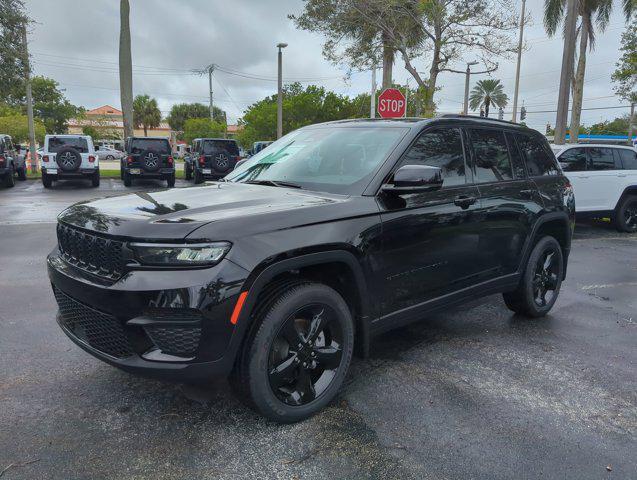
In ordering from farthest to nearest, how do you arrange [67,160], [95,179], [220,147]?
1. [220,147]
2. [95,179]
3. [67,160]

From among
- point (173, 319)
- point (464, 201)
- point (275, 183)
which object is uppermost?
point (275, 183)

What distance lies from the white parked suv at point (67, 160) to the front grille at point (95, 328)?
51.6ft

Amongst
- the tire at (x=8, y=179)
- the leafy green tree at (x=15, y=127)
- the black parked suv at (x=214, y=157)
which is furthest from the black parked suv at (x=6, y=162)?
the leafy green tree at (x=15, y=127)

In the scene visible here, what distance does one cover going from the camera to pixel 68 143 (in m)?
18.1

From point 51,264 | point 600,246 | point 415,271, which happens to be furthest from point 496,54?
point 51,264

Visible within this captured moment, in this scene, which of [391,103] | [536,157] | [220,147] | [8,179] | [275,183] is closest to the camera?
[275,183]

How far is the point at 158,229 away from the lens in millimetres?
2529

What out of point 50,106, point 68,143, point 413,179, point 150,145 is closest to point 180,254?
point 413,179

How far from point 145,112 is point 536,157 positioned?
77206mm

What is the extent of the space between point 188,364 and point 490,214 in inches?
105

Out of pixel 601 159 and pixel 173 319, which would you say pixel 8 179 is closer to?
pixel 601 159

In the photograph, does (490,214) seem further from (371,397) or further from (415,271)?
(371,397)

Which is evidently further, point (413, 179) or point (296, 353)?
point (413, 179)

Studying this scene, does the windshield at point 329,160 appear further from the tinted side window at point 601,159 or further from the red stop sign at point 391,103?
the tinted side window at point 601,159
